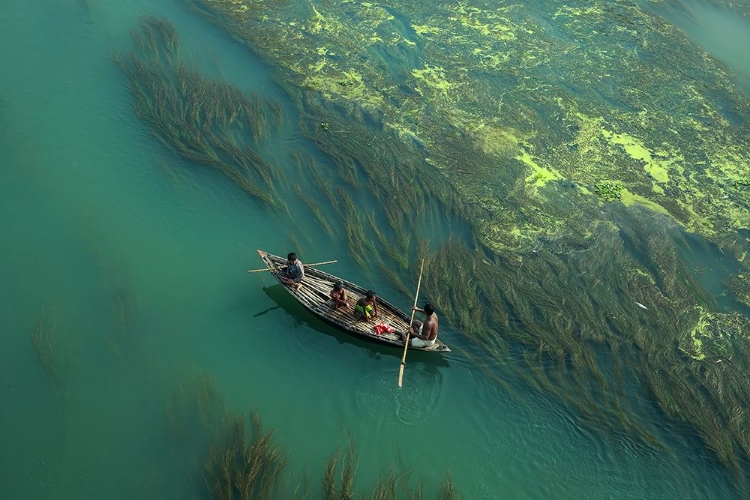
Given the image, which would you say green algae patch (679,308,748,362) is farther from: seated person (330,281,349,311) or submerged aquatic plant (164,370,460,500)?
seated person (330,281,349,311)

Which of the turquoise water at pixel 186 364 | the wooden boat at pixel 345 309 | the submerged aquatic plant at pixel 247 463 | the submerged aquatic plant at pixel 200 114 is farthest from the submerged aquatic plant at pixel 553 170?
the submerged aquatic plant at pixel 247 463

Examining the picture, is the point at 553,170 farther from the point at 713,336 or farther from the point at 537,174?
the point at 713,336

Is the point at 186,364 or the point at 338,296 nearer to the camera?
the point at 186,364

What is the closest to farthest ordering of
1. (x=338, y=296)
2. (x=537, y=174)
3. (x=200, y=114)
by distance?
1. (x=338, y=296)
2. (x=537, y=174)
3. (x=200, y=114)

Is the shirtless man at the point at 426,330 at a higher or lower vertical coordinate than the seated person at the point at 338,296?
higher

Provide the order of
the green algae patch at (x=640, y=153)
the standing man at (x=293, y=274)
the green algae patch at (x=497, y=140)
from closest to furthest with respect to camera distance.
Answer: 1. the standing man at (x=293, y=274)
2. the green algae patch at (x=640, y=153)
3. the green algae patch at (x=497, y=140)

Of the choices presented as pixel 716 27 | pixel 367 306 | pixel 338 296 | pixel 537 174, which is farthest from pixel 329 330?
pixel 716 27

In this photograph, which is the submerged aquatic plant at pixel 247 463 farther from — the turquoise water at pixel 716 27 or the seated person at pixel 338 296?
the turquoise water at pixel 716 27

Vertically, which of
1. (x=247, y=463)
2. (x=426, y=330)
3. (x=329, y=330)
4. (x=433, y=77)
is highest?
(x=433, y=77)
